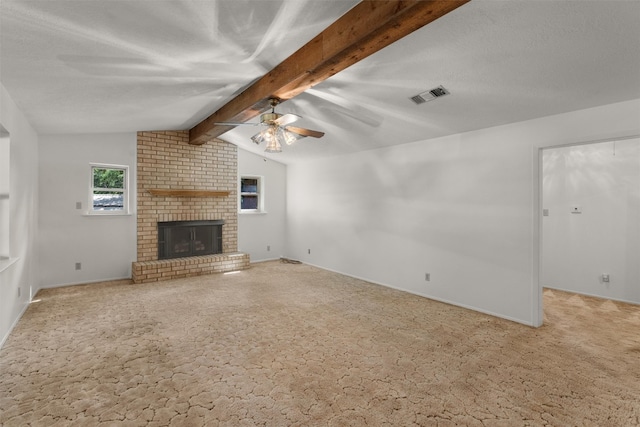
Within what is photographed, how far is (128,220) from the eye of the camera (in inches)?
228

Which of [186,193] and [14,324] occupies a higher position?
[186,193]

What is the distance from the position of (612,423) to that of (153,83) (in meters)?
4.71

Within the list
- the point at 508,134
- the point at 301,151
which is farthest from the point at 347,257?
the point at 508,134

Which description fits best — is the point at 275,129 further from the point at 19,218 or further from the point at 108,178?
the point at 108,178

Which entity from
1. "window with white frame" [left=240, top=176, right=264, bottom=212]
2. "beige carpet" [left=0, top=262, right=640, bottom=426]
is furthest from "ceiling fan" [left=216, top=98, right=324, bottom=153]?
"window with white frame" [left=240, top=176, right=264, bottom=212]

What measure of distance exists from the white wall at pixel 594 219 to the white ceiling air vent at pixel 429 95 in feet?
10.7

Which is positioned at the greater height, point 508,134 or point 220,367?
point 508,134

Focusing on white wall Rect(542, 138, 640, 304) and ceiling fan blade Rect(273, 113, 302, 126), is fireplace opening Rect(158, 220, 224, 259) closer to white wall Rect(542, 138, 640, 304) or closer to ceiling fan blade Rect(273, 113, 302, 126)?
ceiling fan blade Rect(273, 113, 302, 126)

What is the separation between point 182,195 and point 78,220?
5.69 feet

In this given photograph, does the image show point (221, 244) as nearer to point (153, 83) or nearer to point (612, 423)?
point (153, 83)

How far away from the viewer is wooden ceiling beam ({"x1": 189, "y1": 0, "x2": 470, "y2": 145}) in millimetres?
1733

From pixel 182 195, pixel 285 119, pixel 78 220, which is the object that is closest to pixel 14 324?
pixel 78 220

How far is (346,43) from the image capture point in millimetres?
2111

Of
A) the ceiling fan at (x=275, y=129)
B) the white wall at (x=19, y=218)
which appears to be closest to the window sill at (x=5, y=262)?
the white wall at (x=19, y=218)
